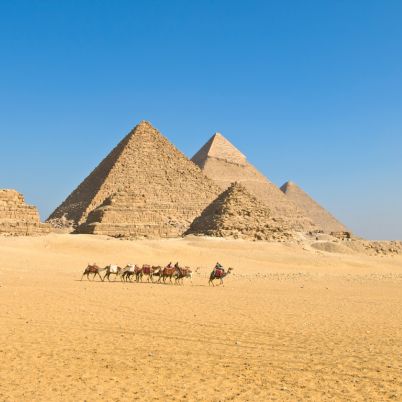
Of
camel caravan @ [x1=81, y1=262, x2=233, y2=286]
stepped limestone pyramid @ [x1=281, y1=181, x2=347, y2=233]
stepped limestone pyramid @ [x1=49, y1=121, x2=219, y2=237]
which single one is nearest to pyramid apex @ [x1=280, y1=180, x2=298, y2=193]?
stepped limestone pyramid @ [x1=281, y1=181, x2=347, y2=233]

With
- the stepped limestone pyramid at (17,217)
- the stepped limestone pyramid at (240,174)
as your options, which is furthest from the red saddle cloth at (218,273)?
the stepped limestone pyramid at (240,174)

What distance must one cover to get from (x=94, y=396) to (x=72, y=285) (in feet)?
37.2

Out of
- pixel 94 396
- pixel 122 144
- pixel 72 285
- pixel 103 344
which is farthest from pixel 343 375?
pixel 122 144

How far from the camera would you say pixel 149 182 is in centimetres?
7088

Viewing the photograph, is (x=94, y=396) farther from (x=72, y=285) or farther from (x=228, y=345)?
(x=72, y=285)

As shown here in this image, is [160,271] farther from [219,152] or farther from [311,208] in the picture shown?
[311,208]

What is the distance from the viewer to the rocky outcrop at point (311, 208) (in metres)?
109

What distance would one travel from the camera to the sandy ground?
612 centimetres

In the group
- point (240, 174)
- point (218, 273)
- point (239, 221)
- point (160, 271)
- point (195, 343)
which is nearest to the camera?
point (195, 343)

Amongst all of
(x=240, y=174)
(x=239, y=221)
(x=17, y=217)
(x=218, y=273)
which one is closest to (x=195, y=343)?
(x=218, y=273)

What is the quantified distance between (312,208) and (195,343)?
107658mm

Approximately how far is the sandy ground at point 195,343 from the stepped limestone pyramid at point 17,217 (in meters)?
19.5

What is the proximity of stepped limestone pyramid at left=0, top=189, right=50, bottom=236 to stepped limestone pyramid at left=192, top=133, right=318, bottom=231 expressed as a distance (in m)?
55.5

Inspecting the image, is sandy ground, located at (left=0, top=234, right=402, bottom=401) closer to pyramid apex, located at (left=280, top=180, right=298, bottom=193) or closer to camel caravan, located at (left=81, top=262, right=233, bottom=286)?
camel caravan, located at (left=81, top=262, right=233, bottom=286)
